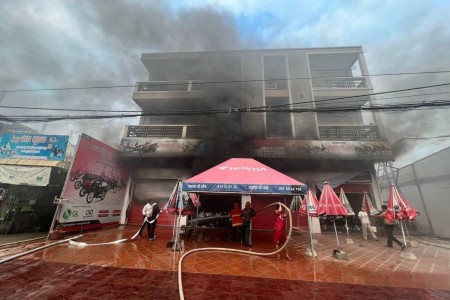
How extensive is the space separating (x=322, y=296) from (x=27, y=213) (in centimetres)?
1240

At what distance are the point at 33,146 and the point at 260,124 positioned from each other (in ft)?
41.9

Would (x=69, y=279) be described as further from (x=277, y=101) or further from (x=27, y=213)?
(x=277, y=101)

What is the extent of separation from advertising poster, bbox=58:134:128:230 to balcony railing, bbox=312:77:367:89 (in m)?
14.4

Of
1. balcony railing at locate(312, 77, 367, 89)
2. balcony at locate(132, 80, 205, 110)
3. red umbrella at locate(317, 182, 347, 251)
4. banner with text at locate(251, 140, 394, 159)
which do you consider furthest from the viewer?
balcony at locate(132, 80, 205, 110)

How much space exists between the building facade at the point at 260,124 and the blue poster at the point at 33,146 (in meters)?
3.03

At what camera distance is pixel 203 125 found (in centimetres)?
1322

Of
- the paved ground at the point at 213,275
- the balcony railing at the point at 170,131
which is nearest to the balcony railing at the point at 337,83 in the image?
the balcony railing at the point at 170,131

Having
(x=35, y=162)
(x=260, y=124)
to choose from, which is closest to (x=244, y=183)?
(x=260, y=124)

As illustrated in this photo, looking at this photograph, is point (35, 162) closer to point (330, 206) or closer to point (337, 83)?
point (330, 206)

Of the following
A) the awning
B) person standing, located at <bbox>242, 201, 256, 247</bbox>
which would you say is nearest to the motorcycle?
the awning

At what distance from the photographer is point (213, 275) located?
4164mm

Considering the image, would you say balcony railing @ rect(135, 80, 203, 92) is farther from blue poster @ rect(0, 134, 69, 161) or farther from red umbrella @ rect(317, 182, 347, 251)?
red umbrella @ rect(317, 182, 347, 251)

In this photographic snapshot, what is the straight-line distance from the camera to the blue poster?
393 inches

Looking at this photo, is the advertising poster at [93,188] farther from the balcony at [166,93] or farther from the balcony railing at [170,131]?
the balcony at [166,93]
